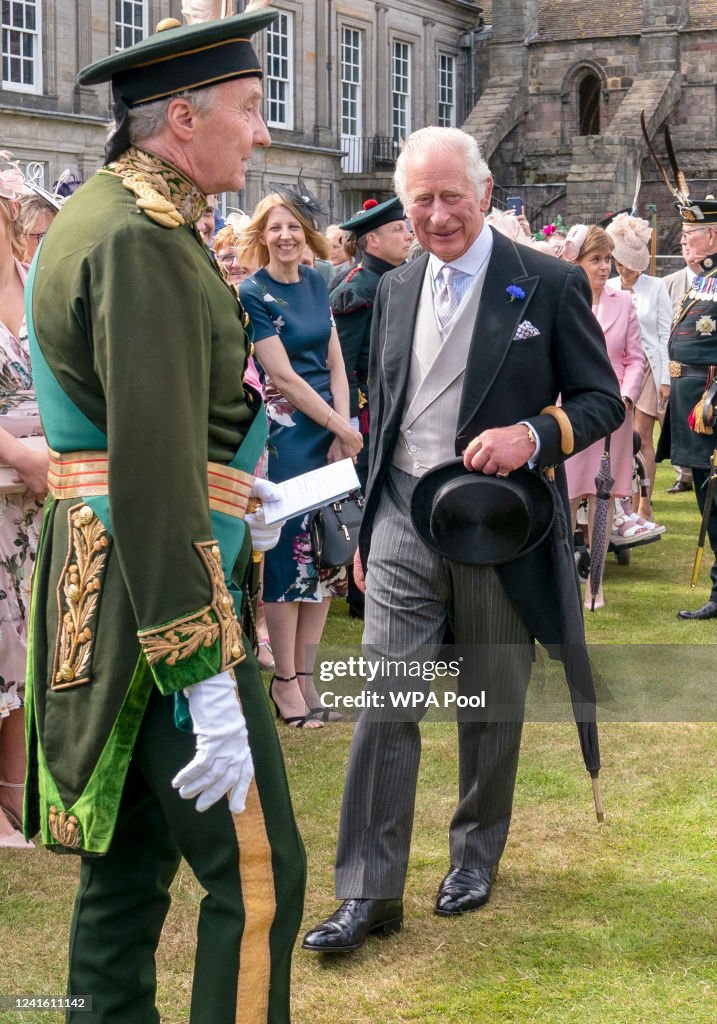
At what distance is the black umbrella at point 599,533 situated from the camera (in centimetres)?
841

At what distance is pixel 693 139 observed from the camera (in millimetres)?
39469

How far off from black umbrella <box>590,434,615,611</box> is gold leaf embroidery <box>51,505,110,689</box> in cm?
621

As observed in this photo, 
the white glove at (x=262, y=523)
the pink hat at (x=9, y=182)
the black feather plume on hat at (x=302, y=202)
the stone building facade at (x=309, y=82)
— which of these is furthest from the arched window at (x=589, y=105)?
the white glove at (x=262, y=523)

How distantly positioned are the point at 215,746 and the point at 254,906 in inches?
13.2

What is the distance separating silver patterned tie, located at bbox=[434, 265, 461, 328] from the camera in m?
4.01

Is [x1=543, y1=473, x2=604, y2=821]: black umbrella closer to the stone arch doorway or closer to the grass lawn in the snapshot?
the grass lawn

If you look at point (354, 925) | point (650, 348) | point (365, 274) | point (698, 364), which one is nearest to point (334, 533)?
point (365, 274)

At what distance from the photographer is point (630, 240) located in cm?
1003

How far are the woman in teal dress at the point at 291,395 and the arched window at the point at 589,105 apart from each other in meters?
37.5

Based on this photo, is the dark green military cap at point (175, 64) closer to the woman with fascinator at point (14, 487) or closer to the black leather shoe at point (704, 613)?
the woman with fascinator at point (14, 487)

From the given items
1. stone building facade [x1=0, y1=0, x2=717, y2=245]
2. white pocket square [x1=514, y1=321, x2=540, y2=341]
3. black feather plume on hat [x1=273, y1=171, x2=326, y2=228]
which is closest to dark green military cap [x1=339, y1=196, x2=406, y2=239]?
black feather plume on hat [x1=273, y1=171, x2=326, y2=228]

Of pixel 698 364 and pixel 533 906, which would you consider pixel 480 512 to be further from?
pixel 698 364

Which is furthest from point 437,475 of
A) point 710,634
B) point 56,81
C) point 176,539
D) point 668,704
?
point 56,81

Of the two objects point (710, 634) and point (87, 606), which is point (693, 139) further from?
point (87, 606)
